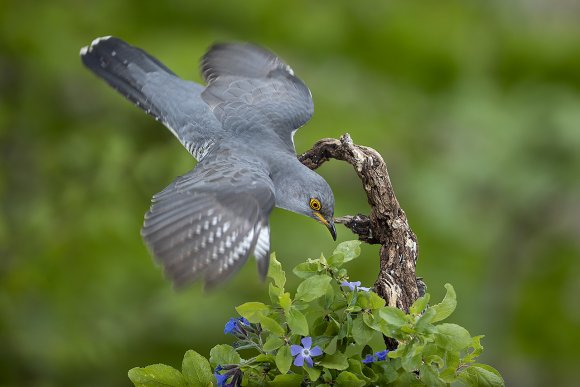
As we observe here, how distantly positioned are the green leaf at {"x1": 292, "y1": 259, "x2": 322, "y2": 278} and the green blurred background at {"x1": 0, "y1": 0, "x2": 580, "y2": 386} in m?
2.22

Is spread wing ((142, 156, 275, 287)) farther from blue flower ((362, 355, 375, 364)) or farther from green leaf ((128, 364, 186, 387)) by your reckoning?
blue flower ((362, 355, 375, 364))

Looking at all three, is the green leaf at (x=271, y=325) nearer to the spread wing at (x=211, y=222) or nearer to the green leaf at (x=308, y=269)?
the green leaf at (x=308, y=269)

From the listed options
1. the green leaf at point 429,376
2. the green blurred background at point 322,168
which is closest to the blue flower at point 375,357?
the green leaf at point 429,376

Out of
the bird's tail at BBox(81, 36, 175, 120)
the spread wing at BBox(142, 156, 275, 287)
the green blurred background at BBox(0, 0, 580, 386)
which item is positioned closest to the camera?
the spread wing at BBox(142, 156, 275, 287)

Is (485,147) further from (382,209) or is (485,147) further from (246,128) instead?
(382,209)

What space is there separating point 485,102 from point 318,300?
375 centimetres

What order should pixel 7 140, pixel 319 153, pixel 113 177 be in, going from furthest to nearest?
pixel 7 140, pixel 113 177, pixel 319 153

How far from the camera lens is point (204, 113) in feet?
10.8

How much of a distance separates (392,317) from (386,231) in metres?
0.57

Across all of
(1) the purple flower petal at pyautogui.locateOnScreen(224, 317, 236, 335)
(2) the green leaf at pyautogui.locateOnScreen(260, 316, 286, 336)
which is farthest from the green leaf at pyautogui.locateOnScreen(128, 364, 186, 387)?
(2) the green leaf at pyautogui.locateOnScreen(260, 316, 286, 336)

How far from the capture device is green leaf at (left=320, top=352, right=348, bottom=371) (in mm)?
1836

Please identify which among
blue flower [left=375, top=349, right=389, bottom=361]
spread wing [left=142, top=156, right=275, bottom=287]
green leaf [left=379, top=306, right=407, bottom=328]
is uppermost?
spread wing [left=142, top=156, right=275, bottom=287]

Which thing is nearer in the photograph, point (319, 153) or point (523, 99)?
point (319, 153)

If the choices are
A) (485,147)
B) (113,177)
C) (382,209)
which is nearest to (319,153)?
(382,209)
